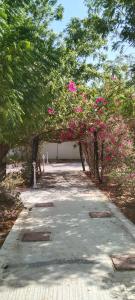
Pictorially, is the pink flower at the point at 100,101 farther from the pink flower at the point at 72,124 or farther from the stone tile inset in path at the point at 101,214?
the stone tile inset in path at the point at 101,214

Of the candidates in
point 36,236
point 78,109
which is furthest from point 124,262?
point 78,109

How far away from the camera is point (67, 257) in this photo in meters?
6.15

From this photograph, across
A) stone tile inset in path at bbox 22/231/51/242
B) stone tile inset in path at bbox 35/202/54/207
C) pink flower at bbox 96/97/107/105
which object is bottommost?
stone tile inset in path at bbox 22/231/51/242

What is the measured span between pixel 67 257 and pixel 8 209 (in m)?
3.79

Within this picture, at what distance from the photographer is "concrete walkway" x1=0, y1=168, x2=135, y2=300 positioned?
484cm

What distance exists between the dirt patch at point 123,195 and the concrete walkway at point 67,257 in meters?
0.33

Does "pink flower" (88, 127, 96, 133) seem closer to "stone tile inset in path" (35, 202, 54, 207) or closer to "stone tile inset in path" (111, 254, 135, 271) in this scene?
"stone tile inset in path" (35, 202, 54, 207)

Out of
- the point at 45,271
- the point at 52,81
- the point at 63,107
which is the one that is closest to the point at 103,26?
the point at 52,81

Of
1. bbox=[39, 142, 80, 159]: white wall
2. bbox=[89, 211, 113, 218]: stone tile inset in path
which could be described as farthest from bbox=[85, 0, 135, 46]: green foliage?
bbox=[39, 142, 80, 159]: white wall

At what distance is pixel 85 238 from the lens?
7.36 meters

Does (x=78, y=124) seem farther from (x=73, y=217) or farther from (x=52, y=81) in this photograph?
(x=73, y=217)

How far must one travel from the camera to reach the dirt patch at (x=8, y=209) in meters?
8.70

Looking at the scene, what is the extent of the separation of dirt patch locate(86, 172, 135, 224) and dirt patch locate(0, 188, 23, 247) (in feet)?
8.39

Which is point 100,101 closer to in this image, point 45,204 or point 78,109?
point 78,109
